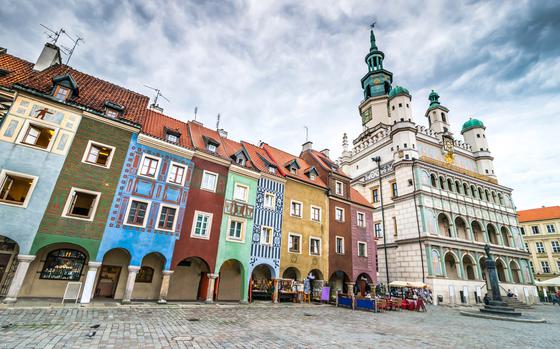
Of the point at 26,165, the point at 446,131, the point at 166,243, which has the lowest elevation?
the point at 166,243

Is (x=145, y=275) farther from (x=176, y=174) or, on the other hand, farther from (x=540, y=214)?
(x=540, y=214)

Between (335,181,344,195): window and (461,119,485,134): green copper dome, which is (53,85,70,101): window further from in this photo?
(461,119,485,134): green copper dome

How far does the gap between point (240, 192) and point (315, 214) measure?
8182 millimetres

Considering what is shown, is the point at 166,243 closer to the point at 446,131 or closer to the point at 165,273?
the point at 165,273

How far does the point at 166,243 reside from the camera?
687 inches

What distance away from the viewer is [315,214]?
25.7 m

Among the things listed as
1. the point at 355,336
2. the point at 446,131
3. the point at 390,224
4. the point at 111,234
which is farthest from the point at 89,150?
the point at 446,131

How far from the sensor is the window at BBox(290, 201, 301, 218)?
2424 cm

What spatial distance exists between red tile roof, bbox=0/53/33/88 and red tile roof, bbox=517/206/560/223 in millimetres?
82800

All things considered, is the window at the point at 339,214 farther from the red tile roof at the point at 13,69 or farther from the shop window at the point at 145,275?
the red tile roof at the point at 13,69

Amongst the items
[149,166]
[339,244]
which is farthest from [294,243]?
[149,166]

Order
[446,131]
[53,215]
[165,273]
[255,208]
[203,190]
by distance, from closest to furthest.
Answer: [53,215], [165,273], [203,190], [255,208], [446,131]

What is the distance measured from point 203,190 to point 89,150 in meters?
7.56

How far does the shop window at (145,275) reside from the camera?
1834cm
